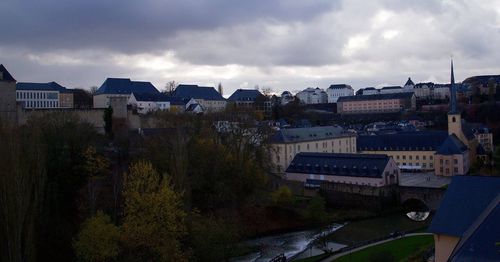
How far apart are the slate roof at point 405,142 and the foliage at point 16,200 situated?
150 feet

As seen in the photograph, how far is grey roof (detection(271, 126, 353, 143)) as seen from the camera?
174 ft

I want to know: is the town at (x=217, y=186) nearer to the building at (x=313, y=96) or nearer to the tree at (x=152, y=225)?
the tree at (x=152, y=225)

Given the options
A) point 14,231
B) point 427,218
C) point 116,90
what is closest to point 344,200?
point 427,218

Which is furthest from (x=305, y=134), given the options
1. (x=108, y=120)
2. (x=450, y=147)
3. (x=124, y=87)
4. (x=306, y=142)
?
(x=124, y=87)

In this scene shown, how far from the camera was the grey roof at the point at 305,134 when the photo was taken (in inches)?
2088

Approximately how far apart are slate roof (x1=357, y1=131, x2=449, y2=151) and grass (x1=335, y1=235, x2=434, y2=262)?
1206 inches

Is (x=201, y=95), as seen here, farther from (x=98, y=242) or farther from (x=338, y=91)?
(x=338, y=91)

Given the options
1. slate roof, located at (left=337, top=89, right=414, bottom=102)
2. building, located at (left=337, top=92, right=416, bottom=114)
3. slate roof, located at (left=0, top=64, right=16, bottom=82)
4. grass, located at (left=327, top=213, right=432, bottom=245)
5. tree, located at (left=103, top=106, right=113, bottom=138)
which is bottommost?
grass, located at (left=327, top=213, right=432, bottom=245)

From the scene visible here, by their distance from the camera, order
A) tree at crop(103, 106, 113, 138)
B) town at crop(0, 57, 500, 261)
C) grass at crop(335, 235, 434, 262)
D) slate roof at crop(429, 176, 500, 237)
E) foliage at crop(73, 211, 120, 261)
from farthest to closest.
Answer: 1. tree at crop(103, 106, 113, 138)
2. grass at crop(335, 235, 434, 262)
3. foliage at crop(73, 211, 120, 261)
4. town at crop(0, 57, 500, 261)
5. slate roof at crop(429, 176, 500, 237)

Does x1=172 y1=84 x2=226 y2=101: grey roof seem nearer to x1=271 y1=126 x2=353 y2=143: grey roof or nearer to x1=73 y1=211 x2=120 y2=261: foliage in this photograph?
x1=271 y1=126 x2=353 y2=143: grey roof

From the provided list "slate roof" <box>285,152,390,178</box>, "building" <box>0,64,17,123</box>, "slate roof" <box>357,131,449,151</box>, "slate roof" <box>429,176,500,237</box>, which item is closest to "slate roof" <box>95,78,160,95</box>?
"building" <box>0,64,17,123</box>

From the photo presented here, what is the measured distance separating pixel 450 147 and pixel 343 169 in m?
13.2

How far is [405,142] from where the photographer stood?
5838 centimetres

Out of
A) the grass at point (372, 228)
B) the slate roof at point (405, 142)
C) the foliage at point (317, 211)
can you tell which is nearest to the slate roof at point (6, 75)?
the foliage at point (317, 211)
